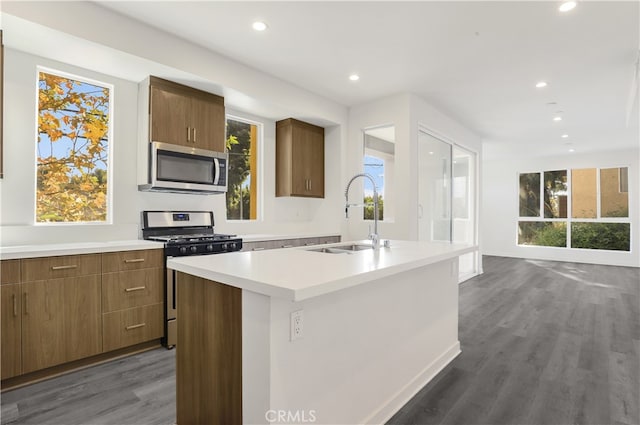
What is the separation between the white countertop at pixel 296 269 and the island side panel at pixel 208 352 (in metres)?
0.11

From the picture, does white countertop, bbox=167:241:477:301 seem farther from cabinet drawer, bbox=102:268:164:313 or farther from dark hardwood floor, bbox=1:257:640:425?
cabinet drawer, bbox=102:268:164:313

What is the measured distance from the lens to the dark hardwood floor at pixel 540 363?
79.6 inches

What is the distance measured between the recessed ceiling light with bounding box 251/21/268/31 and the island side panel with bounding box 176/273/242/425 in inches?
81.3

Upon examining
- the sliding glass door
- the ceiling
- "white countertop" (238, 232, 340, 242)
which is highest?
the ceiling

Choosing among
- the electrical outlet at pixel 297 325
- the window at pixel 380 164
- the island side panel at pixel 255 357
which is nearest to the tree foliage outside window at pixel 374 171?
the window at pixel 380 164

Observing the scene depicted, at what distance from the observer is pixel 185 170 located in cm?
331

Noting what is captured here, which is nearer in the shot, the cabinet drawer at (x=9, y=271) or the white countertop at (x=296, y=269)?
the white countertop at (x=296, y=269)

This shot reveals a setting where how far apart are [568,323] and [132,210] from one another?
4666mm

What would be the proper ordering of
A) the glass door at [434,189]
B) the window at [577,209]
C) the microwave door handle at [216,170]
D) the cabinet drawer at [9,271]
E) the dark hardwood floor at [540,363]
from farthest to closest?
the window at [577,209], the glass door at [434,189], the microwave door handle at [216,170], the cabinet drawer at [9,271], the dark hardwood floor at [540,363]

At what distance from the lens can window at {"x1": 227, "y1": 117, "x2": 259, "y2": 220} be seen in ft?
14.0

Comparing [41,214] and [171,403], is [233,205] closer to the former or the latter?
[41,214]

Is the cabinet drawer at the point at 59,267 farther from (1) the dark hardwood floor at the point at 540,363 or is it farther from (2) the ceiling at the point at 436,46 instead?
(1) the dark hardwood floor at the point at 540,363

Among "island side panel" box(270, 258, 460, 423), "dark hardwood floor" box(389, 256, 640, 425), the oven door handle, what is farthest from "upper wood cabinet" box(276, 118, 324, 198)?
"dark hardwood floor" box(389, 256, 640, 425)

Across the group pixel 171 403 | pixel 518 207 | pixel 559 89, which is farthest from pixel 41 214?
pixel 518 207
